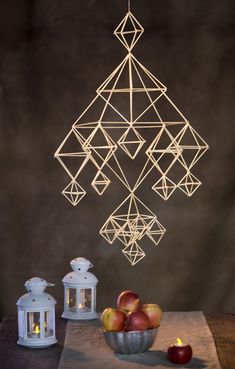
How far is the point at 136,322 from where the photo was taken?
2.71 meters

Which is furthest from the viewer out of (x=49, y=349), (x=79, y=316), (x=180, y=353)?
(x=79, y=316)

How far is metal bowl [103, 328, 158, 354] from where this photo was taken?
2.70m

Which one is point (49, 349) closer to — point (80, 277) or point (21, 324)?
point (21, 324)

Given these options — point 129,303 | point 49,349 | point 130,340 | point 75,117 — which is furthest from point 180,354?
point 75,117

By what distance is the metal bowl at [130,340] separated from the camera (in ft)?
8.86

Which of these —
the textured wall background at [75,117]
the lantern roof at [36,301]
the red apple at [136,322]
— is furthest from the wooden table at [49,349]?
the textured wall background at [75,117]

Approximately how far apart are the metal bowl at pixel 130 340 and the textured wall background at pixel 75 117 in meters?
1.93

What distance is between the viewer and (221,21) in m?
4.56

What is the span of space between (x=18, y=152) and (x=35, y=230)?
46 cm

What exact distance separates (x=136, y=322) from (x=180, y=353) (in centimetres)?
20

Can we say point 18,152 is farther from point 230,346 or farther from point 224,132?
point 230,346

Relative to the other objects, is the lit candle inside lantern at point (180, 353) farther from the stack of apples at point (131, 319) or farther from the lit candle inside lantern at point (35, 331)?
the lit candle inside lantern at point (35, 331)

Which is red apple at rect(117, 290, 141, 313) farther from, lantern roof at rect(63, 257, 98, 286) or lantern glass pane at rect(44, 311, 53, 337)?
lantern roof at rect(63, 257, 98, 286)

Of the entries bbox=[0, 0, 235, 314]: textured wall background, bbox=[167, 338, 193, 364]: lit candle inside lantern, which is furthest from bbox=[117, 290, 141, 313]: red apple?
bbox=[0, 0, 235, 314]: textured wall background
